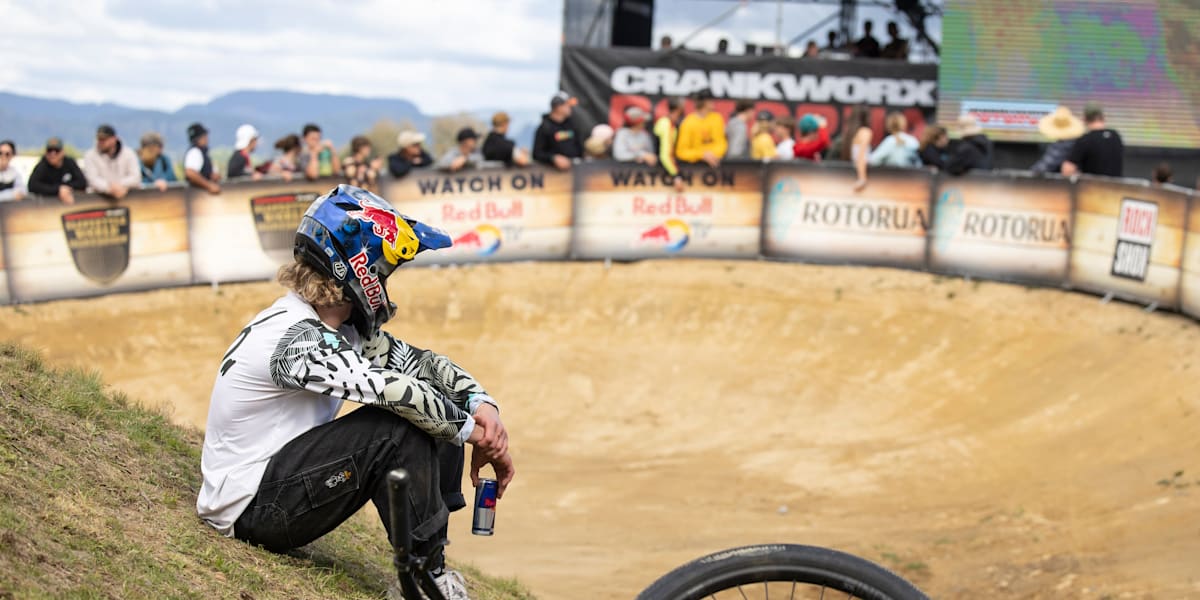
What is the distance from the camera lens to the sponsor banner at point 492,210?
15.7 m

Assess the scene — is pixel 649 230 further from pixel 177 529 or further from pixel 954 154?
pixel 177 529

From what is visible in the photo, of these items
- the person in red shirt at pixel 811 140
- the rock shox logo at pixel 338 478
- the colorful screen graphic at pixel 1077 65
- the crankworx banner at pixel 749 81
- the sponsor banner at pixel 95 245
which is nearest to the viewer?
the rock shox logo at pixel 338 478

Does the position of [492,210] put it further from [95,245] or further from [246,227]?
[95,245]

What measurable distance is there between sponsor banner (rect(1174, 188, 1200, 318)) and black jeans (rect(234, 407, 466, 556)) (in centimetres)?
1152

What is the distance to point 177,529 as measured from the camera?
13.4ft

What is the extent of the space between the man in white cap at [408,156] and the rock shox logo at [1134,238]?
9.07 meters

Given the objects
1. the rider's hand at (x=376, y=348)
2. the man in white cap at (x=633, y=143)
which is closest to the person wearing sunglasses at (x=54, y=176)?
the man in white cap at (x=633, y=143)

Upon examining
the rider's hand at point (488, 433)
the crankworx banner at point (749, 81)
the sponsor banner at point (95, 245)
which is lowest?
the sponsor banner at point (95, 245)

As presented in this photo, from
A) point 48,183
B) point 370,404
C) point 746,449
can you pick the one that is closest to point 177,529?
point 370,404

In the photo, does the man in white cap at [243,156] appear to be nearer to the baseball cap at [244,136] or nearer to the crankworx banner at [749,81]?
the baseball cap at [244,136]

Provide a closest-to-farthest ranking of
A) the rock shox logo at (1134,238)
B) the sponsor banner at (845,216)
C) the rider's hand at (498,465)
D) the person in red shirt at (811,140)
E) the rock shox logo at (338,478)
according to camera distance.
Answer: the rock shox logo at (338,478)
the rider's hand at (498,465)
the rock shox logo at (1134,238)
the sponsor banner at (845,216)
the person in red shirt at (811,140)

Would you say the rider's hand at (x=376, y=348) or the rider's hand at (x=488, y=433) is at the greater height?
the rider's hand at (x=376, y=348)

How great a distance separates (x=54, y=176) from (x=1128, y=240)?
13070mm

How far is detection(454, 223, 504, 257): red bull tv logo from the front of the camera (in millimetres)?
16125
